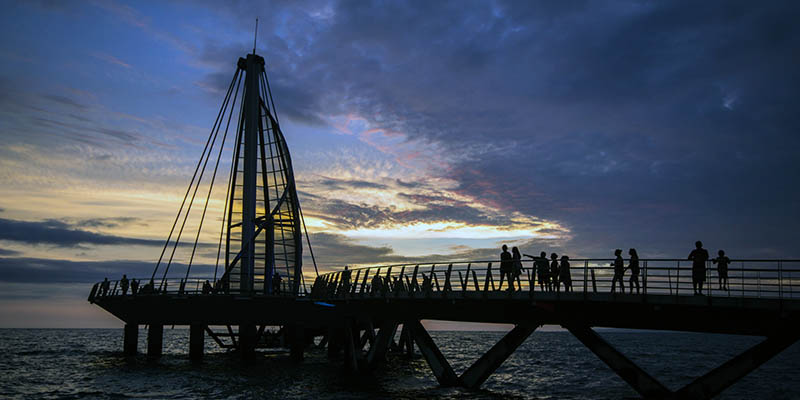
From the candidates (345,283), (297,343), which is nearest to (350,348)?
(345,283)

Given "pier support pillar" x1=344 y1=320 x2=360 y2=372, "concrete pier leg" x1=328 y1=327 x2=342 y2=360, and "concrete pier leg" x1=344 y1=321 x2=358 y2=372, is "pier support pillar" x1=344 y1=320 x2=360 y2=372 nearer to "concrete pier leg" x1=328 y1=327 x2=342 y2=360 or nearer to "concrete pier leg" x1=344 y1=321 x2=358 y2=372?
"concrete pier leg" x1=344 y1=321 x2=358 y2=372

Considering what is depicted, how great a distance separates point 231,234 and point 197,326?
9.74 meters

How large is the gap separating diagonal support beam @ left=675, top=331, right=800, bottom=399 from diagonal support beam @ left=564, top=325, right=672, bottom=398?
0.93 metres

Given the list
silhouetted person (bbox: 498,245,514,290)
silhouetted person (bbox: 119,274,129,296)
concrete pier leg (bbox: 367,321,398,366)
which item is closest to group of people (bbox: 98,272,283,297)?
silhouetted person (bbox: 119,274,129,296)

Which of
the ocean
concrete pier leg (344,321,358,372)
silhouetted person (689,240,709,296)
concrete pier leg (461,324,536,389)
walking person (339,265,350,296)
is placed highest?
silhouetted person (689,240,709,296)

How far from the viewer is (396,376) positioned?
32562 mm

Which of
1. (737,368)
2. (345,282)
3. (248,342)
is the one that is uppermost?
(345,282)

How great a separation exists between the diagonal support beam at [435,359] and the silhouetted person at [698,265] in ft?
33.4

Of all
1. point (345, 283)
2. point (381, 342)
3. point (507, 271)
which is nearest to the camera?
point (507, 271)

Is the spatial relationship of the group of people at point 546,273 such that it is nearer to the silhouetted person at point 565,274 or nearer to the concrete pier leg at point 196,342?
the silhouetted person at point 565,274

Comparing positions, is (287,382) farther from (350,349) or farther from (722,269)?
(722,269)

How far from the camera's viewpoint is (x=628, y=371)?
18.3 meters

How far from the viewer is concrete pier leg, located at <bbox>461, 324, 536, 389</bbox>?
71.0 feet

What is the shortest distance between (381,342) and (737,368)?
16581 mm
